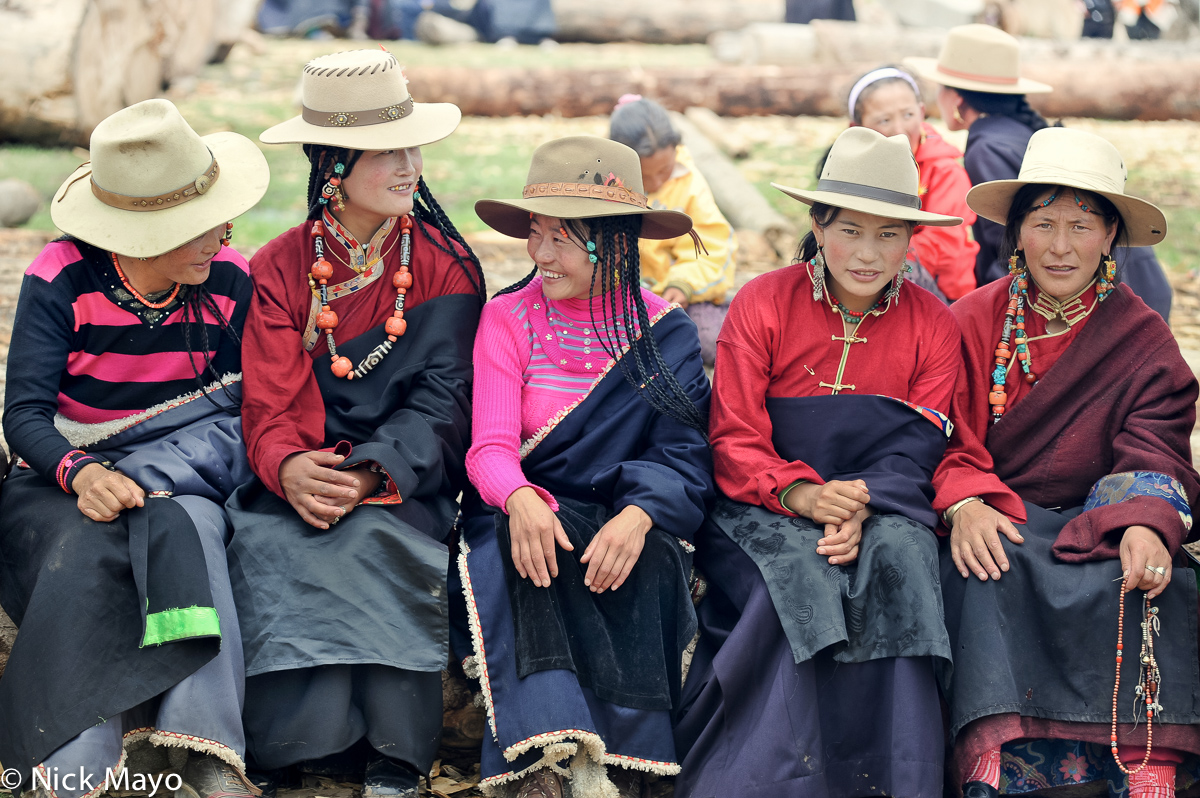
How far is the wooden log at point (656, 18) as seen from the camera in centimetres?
1633

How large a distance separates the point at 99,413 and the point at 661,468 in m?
1.66

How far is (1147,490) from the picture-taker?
10.0 feet

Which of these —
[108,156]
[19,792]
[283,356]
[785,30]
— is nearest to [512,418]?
Result: [283,356]

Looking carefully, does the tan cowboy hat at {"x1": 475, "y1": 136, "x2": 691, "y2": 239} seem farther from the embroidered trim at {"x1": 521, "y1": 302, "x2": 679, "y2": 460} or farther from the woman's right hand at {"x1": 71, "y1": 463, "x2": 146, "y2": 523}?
the woman's right hand at {"x1": 71, "y1": 463, "x2": 146, "y2": 523}

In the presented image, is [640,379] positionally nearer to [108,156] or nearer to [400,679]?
[400,679]

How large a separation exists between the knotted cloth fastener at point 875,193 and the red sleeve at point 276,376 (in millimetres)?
1655

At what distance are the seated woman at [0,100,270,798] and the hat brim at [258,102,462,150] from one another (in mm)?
137

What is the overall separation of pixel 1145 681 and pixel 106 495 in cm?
280

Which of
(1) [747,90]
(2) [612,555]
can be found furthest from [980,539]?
(1) [747,90]

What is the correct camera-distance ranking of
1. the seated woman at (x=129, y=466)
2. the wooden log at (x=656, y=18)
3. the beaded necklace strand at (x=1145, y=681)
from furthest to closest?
the wooden log at (x=656, y=18), the beaded necklace strand at (x=1145, y=681), the seated woman at (x=129, y=466)

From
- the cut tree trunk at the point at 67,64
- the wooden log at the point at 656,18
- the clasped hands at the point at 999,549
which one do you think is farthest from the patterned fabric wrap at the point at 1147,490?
the wooden log at the point at 656,18

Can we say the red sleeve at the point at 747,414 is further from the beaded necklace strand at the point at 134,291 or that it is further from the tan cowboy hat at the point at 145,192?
the beaded necklace strand at the point at 134,291

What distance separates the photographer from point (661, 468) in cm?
319

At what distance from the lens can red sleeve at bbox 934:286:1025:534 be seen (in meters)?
3.16
